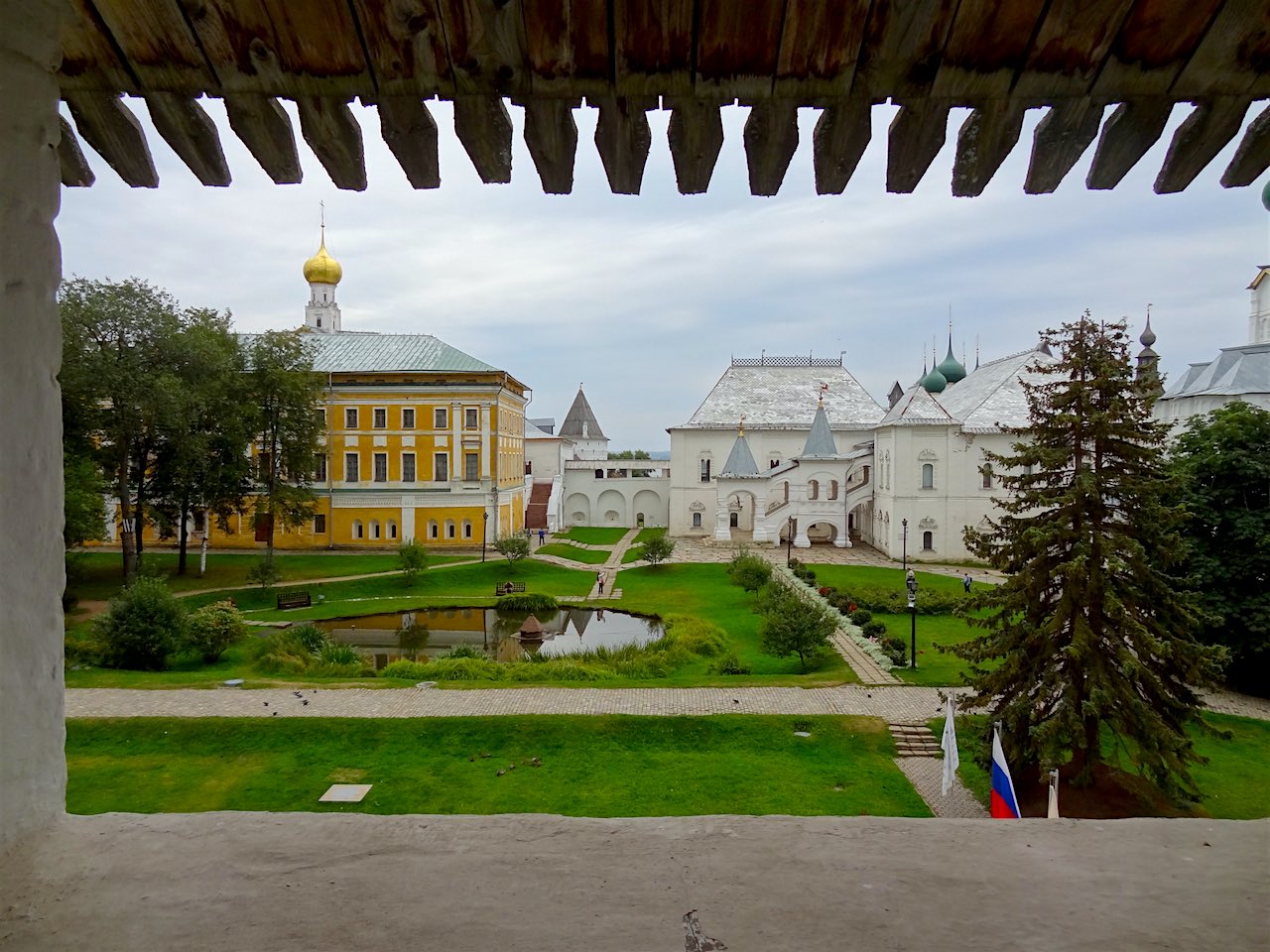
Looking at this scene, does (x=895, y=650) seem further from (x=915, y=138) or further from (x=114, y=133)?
(x=114, y=133)

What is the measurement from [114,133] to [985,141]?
136 inches

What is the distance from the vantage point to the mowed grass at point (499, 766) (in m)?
11.6

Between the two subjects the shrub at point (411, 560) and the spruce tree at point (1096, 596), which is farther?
the shrub at point (411, 560)

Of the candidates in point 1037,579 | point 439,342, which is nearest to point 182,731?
point 1037,579

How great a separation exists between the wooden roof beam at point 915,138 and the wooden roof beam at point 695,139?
0.69 metres

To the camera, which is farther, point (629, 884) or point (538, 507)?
point (538, 507)

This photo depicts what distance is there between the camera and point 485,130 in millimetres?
2809

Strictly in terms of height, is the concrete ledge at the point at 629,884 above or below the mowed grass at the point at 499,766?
above

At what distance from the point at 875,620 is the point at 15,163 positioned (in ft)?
80.9

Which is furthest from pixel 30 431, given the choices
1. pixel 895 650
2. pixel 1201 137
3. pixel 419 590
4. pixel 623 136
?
pixel 419 590

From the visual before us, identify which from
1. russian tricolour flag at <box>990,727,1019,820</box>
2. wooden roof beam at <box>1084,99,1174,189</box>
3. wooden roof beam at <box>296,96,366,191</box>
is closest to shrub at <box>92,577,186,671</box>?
russian tricolour flag at <box>990,727,1019,820</box>

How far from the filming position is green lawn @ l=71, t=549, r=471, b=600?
28828 mm

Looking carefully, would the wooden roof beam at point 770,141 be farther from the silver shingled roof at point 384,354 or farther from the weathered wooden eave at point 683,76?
the silver shingled roof at point 384,354

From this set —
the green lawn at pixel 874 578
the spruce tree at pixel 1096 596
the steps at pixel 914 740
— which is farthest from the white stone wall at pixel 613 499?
the spruce tree at pixel 1096 596
